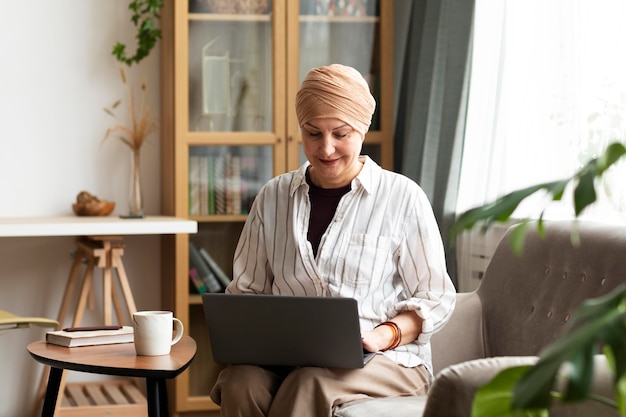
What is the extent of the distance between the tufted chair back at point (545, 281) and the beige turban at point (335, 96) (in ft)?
1.75

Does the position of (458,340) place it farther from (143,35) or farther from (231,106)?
(143,35)

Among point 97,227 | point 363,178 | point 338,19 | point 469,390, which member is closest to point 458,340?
point 363,178

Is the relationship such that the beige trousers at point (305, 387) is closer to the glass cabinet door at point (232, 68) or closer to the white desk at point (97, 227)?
the white desk at point (97, 227)

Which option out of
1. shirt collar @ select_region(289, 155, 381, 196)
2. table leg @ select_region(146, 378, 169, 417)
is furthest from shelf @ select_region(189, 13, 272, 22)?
table leg @ select_region(146, 378, 169, 417)

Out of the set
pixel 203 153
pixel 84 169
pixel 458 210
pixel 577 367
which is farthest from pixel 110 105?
pixel 577 367

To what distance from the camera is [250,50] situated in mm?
3494

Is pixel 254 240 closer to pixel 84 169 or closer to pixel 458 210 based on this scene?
pixel 458 210

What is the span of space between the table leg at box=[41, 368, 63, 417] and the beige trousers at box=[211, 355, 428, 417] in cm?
39

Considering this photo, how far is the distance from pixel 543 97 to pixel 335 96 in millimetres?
807

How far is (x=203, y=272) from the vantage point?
3.48m

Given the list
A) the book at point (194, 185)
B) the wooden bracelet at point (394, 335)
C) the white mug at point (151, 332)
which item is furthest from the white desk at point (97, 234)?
the wooden bracelet at point (394, 335)

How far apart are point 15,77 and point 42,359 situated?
190cm

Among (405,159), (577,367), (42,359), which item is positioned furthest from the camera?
(405,159)

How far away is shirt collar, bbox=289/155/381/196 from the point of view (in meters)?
2.23
